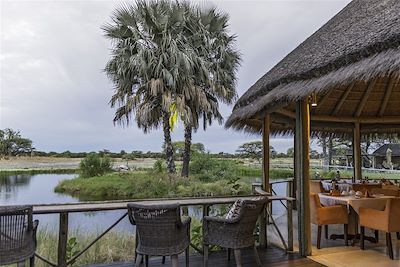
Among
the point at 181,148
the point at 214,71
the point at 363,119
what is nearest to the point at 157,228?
the point at 363,119

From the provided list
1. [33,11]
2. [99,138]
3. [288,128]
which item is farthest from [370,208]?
[99,138]

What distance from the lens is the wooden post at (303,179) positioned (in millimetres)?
4254

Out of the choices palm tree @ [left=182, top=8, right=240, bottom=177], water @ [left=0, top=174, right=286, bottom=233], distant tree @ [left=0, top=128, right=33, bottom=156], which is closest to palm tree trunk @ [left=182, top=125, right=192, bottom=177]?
palm tree @ [left=182, top=8, right=240, bottom=177]

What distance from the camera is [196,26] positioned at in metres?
12.8

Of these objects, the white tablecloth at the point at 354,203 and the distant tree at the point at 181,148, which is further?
the distant tree at the point at 181,148

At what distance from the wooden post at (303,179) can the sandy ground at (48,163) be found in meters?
11.6

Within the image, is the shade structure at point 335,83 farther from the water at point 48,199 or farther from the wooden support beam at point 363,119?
the water at point 48,199

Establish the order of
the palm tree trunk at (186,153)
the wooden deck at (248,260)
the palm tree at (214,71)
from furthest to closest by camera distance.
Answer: the palm tree trunk at (186,153) < the palm tree at (214,71) < the wooden deck at (248,260)

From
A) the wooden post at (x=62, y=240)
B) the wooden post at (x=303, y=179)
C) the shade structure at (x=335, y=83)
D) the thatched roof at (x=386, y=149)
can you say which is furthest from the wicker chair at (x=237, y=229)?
the thatched roof at (x=386, y=149)

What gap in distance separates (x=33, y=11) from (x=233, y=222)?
22.4ft

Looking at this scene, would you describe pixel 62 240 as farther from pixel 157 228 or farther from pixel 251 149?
pixel 251 149

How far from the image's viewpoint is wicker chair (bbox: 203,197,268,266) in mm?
3495

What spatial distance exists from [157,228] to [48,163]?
13546mm

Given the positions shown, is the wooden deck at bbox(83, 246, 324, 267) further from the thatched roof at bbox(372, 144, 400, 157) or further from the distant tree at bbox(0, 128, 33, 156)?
the thatched roof at bbox(372, 144, 400, 157)
